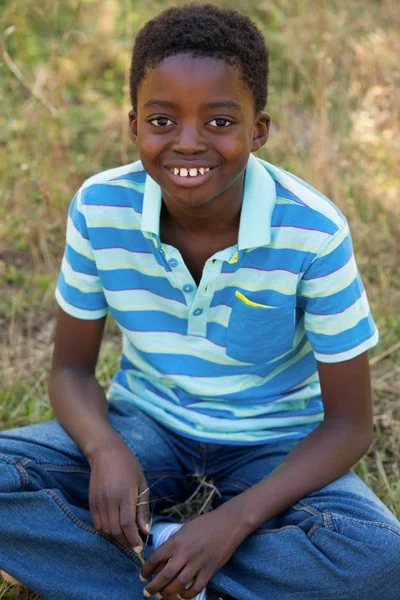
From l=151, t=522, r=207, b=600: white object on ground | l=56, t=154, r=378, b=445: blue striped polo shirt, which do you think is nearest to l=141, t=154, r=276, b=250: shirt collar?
l=56, t=154, r=378, b=445: blue striped polo shirt

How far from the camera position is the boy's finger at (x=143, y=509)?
1.81 m

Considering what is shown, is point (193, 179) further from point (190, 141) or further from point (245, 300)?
point (245, 300)

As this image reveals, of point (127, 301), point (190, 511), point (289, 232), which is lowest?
point (190, 511)

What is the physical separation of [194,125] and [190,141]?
34mm

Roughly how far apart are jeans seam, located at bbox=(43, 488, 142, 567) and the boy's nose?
771mm

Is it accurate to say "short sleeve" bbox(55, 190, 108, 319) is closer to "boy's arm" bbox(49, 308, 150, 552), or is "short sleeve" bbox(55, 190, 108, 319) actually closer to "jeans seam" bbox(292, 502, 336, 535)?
"boy's arm" bbox(49, 308, 150, 552)

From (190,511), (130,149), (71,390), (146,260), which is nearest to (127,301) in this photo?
(146,260)

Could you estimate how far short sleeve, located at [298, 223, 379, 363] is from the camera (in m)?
1.81

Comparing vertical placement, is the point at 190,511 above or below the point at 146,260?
below

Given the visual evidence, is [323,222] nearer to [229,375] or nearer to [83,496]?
[229,375]

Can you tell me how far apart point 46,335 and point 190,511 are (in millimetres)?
980

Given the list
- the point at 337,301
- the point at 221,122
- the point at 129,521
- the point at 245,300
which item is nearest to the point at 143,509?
the point at 129,521

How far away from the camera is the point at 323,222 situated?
71.1 inches

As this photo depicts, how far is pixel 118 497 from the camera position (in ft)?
5.97
